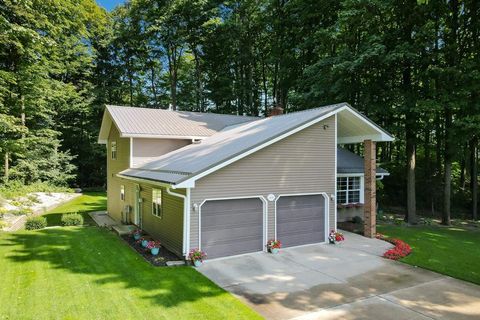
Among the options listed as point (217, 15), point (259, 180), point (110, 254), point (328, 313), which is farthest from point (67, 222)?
point (217, 15)

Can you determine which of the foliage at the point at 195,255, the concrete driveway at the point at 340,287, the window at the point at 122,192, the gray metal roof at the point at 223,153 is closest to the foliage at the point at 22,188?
the window at the point at 122,192

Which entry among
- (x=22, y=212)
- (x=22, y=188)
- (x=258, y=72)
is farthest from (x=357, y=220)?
(x=22, y=188)

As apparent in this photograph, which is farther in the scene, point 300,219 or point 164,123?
point 164,123

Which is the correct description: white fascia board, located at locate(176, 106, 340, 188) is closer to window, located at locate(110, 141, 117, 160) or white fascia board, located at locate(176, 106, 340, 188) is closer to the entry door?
the entry door

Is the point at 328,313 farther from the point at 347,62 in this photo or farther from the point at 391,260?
the point at 347,62

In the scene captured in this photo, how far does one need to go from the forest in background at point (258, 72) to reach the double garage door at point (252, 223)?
7385 mm

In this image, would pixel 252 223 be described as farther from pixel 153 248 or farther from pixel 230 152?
pixel 153 248

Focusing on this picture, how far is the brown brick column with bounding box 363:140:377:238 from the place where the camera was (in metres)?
13.4

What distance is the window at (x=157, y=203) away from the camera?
12.3m

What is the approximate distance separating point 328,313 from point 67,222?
13.5 meters

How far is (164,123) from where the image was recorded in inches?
670

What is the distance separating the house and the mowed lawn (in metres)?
1.76

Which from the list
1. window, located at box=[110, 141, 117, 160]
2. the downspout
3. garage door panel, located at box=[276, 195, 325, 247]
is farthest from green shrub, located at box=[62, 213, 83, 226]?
garage door panel, located at box=[276, 195, 325, 247]

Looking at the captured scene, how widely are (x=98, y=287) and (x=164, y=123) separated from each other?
410 inches
